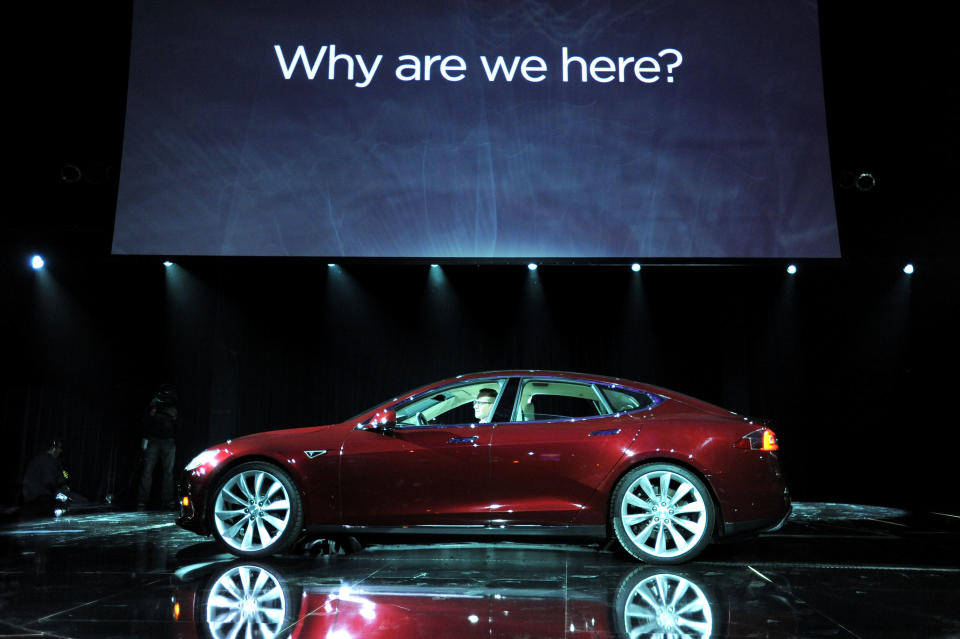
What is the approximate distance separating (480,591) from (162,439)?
255 inches

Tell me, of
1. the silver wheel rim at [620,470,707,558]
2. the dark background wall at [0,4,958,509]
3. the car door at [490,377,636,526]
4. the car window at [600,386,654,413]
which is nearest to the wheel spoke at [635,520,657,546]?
the silver wheel rim at [620,470,707,558]

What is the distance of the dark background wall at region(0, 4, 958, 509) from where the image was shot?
32.5ft

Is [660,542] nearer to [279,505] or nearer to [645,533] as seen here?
[645,533]

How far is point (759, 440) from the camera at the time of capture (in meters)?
4.66

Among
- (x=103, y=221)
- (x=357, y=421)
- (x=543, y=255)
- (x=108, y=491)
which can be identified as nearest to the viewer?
(x=357, y=421)

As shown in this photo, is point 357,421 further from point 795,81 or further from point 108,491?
point 108,491

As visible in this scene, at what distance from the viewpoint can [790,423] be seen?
983 centimetres

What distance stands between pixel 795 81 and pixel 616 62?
1855mm

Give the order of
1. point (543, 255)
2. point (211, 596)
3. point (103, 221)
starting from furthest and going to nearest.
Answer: point (103, 221), point (543, 255), point (211, 596)

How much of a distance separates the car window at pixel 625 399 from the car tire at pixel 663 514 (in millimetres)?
398

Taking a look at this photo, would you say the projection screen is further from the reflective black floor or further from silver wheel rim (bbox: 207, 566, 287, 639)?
silver wheel rim (bbox: 207, 566, 287, 639)

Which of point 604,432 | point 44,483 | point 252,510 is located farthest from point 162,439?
point 604,432

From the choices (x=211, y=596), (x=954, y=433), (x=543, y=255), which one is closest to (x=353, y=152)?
(x=543, y=255)

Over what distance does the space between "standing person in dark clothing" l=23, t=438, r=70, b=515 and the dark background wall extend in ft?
4.35
